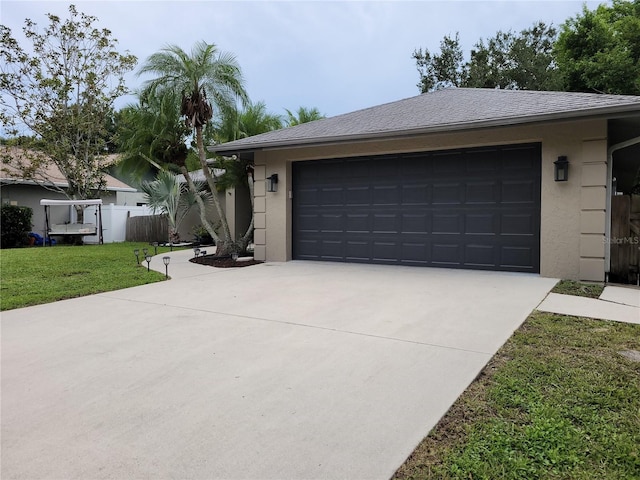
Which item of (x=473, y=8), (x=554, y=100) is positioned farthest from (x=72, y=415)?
(x=473, y=8)

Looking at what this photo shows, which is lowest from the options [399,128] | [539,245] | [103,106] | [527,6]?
[539,245]

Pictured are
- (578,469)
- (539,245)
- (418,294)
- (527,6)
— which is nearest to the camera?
(578,469)

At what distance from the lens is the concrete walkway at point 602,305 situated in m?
4.88

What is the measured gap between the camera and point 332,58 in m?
18.1

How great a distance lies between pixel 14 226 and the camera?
50.0ft

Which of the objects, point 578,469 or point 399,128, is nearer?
point 578,469

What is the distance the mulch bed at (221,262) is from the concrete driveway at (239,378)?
337 centimetres

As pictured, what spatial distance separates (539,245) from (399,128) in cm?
320

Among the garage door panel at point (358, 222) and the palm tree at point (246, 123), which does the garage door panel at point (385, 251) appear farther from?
the palm tree at point (246, 123)

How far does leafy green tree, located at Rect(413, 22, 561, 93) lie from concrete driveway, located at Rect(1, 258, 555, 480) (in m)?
22.6

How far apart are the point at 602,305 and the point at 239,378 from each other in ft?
15.3

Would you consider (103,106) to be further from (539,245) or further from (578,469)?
(578,469)

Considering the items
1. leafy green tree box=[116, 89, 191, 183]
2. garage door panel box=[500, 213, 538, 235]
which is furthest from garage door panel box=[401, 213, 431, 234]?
leafy green tree box=[116, 89, 191, 183]

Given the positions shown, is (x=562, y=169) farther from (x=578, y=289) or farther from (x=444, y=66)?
(x=444, y=66)
